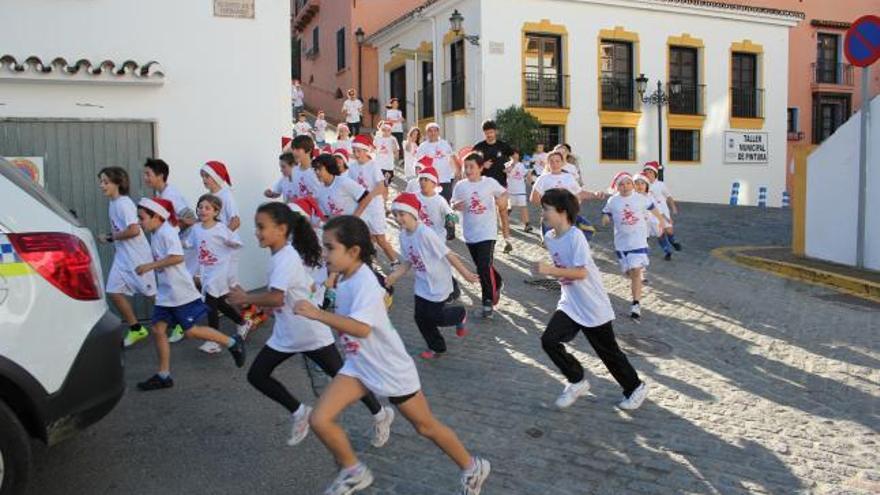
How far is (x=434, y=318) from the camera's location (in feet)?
21.8

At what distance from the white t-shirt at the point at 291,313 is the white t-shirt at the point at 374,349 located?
0.76 m

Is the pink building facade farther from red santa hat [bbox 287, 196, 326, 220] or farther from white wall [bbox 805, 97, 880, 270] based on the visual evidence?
red santa hat [bbox 287, 196, 326, 220]

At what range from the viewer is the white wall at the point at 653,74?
22.9m

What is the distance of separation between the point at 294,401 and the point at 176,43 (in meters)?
5.33

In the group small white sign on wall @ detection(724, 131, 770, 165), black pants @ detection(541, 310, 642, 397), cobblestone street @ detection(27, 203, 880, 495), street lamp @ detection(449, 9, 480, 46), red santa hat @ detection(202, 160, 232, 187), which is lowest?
cobblestone street @ detection(27, 203, 880, 495)

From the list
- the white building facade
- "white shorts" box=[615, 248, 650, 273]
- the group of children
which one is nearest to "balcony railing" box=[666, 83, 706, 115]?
the white building facade

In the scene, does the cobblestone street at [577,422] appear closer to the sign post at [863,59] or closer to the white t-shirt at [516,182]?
the sign post at [863,59]

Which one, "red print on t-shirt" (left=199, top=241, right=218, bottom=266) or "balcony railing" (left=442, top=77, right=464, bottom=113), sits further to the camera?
"balcony railing" (left=442, top=77, right=464, bottom=113)

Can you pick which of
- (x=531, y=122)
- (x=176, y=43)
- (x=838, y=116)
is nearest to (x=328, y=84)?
(x=531, y=122)

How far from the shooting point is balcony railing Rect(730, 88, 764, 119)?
90.8ft

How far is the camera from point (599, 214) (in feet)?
55.7

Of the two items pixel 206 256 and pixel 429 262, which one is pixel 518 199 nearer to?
pixel 429 262

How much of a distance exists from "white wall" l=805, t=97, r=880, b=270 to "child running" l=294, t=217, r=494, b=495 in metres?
9.00

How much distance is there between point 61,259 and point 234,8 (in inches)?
231
